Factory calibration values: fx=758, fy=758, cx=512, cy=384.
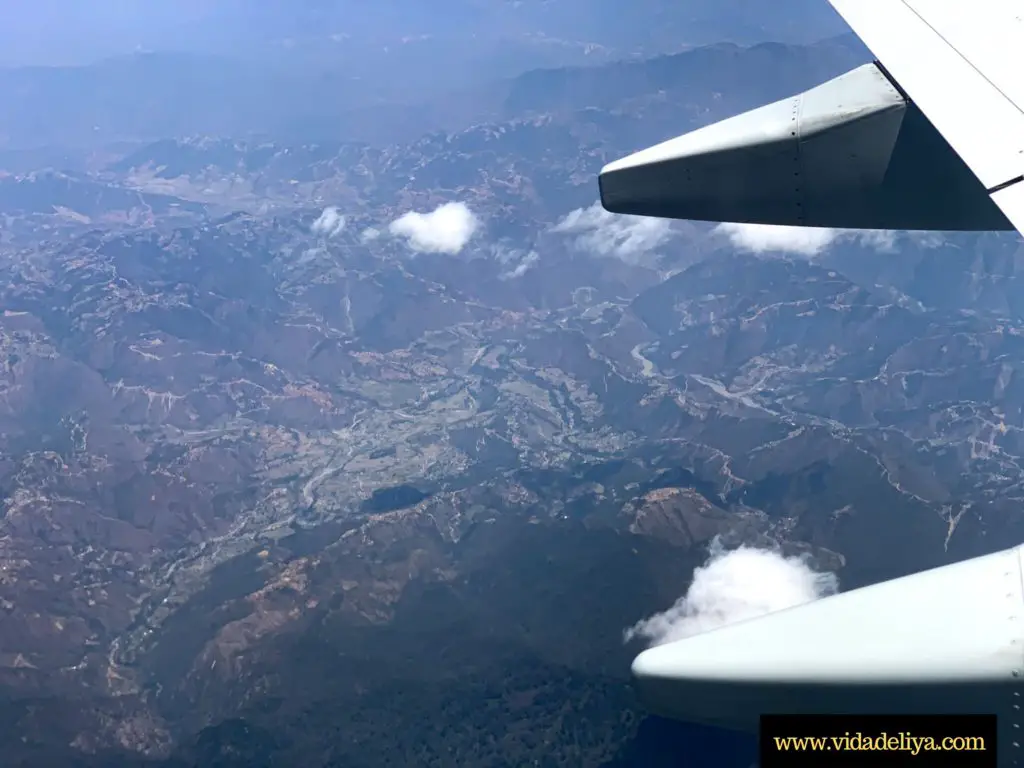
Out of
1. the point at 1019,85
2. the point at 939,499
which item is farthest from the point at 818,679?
the point at 939,499

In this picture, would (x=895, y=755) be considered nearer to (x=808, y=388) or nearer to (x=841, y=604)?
(x=841, y=604)

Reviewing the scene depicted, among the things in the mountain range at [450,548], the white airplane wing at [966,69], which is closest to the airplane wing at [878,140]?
the white airplane wing at [966,69]

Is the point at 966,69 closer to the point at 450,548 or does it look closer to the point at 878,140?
the point at 878,140

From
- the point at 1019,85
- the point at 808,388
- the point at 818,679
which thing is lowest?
the point at 808,388

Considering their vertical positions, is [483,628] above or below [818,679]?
below

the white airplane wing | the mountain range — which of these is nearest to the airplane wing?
the white airplane wing

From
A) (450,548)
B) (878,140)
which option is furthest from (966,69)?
(450,548)

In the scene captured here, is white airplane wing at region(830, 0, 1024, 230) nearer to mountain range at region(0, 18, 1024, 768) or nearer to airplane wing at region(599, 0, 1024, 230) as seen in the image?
airplane wing at region(599, 0, 1024, 230)
